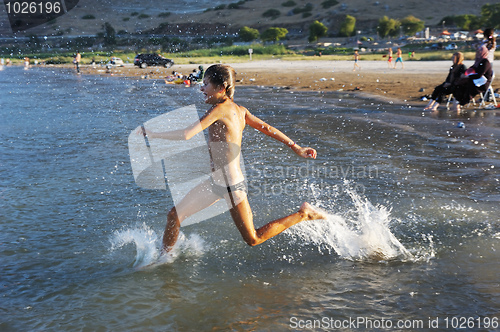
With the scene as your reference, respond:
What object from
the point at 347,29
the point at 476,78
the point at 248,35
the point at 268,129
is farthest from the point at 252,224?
the point at 248,35

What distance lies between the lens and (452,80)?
48.0ft

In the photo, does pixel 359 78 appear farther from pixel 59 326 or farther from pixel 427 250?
pixel 59 326

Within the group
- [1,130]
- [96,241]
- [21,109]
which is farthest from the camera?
[21,109]

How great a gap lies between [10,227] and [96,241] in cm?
139

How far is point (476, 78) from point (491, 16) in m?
67.2

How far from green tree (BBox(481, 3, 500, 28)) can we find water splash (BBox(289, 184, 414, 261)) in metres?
74.7

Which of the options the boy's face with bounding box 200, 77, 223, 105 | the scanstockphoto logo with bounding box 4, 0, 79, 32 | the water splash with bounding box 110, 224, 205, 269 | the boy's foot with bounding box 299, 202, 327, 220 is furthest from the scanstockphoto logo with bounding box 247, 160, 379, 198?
the scanstockphoto logo with bounding box 4, 0, 79, 32

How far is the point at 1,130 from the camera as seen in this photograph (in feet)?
49.1

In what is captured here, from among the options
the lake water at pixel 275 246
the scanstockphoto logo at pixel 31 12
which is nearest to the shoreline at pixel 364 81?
the lake water at pixel 275 246

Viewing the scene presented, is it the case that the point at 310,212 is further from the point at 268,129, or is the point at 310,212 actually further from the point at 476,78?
the point at 476,78

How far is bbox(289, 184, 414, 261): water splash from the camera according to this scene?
561 cm

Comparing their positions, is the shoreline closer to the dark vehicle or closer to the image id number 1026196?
the dark vehicle

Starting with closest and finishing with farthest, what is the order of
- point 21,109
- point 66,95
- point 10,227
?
point 10,227 → point 21,109 → point 66,95

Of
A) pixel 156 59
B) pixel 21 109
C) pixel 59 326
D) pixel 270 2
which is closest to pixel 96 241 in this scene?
pixel 59 326
